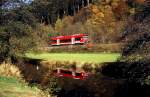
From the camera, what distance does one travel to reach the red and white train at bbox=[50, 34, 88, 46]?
Result: 75562mm

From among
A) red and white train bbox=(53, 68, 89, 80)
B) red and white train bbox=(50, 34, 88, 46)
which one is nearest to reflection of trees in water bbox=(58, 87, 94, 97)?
red and white train bbox=(53, 68, 89, 80)

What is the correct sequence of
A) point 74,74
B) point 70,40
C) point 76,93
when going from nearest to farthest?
point 76,93 < point 74,74 < point 70,40

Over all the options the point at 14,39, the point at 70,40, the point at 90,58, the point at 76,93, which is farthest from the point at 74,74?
the point at 70,40

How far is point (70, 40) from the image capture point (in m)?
79.3

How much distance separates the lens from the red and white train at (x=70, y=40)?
2975 inches

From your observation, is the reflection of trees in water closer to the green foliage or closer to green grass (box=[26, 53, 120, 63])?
the green foliage

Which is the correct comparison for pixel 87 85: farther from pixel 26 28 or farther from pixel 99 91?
pixel 26 28

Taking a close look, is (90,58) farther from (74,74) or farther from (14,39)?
(14,39)

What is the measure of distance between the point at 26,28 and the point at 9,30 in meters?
1.96

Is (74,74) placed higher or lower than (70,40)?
lower

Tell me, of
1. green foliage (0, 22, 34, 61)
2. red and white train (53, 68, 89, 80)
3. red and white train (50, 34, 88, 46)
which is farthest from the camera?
red and white train (50, 34, 88, 46)

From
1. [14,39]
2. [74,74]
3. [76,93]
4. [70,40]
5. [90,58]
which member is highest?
[14,39]

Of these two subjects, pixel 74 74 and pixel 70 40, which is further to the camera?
pixel 70 40

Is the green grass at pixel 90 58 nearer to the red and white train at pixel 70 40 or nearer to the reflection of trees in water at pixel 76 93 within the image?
the reflection of trees in water at pixel 76 93
